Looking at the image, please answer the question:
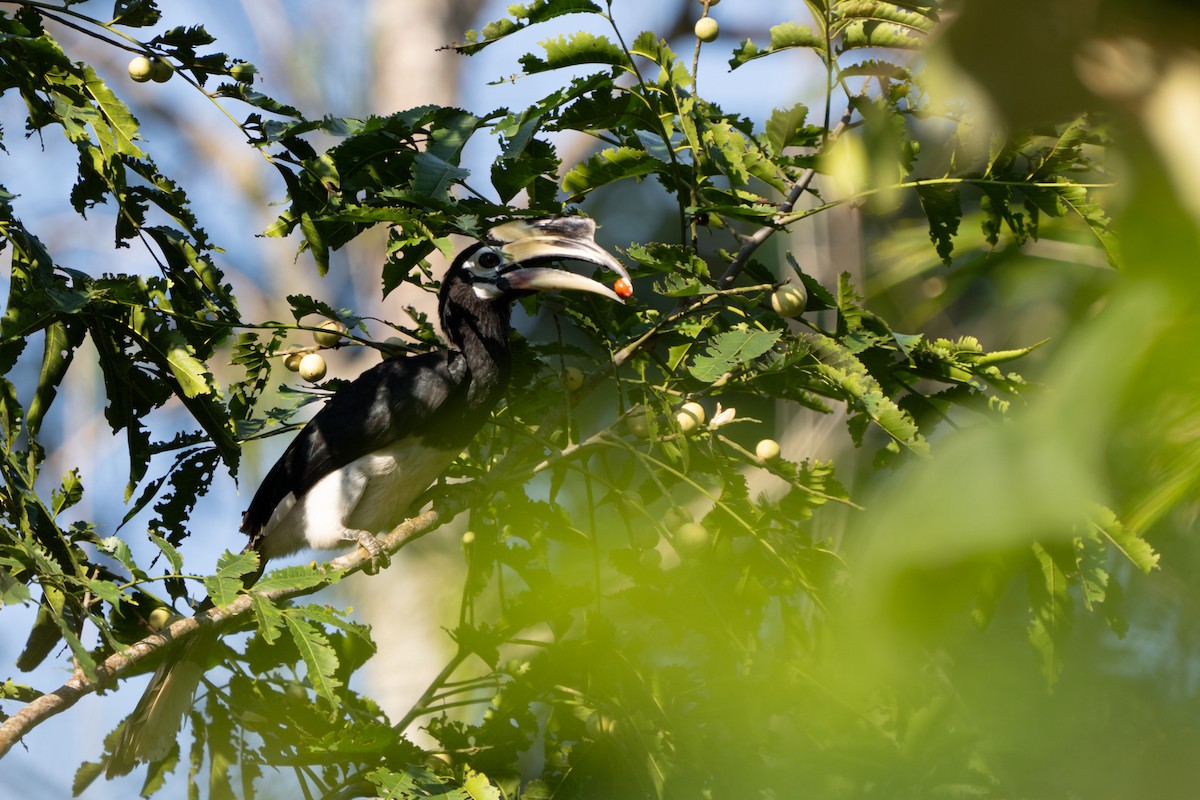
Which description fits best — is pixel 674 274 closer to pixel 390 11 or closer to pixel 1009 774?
pixel 1009 774

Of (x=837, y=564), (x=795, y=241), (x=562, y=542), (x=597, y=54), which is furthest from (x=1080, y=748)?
(x=795, y=241)

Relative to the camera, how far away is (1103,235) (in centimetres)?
118

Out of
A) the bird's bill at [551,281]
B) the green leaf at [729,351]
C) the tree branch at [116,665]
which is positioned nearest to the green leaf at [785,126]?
the green leaf at [729,351]

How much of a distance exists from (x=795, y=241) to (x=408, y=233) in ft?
10.2

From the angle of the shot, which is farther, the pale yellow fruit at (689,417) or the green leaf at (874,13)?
the pale yellow fruit at (689,417)

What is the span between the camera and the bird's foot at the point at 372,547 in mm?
2422

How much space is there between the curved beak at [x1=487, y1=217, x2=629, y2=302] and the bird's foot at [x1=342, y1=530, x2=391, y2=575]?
0.66m

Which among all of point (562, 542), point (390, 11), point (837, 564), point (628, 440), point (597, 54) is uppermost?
point (390, 11)

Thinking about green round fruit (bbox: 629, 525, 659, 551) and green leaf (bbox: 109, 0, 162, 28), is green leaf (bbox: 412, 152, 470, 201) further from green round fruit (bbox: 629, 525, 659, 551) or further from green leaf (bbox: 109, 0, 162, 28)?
green round fruit (bbox: 629, 525, 659, 551)

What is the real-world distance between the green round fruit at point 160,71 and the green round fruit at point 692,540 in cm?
112

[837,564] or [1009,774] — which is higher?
[837,564]

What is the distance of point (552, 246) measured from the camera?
97.9 inches

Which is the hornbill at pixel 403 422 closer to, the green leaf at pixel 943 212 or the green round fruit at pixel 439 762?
the green round fruit at pixel 439 762

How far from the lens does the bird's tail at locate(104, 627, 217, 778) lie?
2.09m
